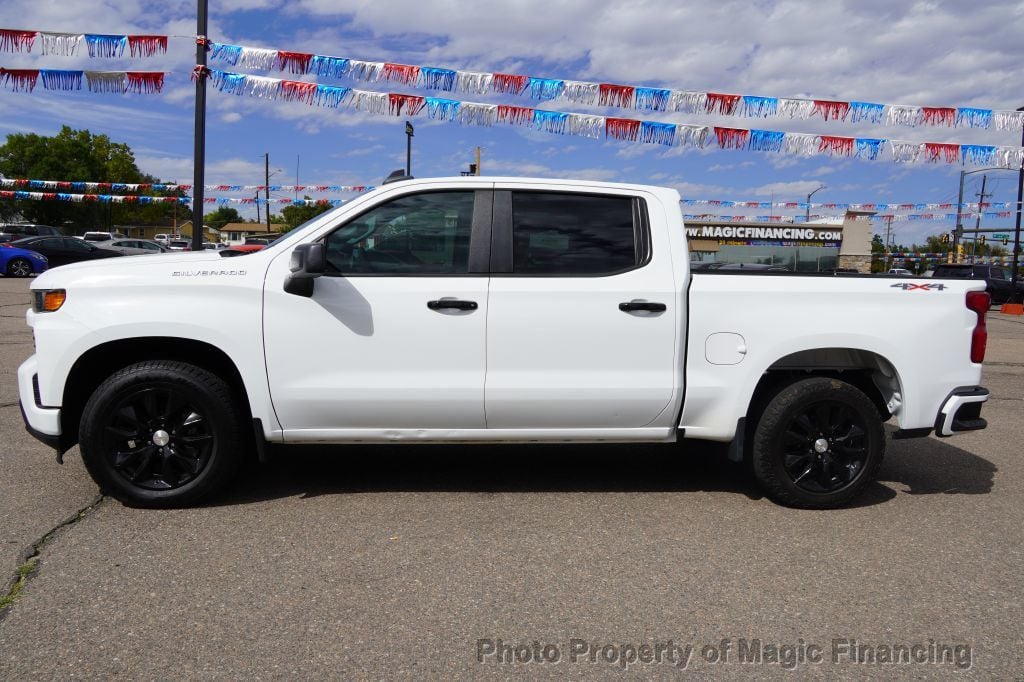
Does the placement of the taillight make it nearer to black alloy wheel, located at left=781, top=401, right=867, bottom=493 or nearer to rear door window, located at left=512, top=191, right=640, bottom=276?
black alloy wheel, located at left=781, top=401, right=867, bottom=493

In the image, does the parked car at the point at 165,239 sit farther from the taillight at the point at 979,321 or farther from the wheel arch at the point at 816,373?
the taillight at the point at 979,321

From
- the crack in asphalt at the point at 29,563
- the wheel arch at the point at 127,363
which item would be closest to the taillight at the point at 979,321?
the wheel arch at the point at 127,363

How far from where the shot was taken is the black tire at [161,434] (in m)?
4.09

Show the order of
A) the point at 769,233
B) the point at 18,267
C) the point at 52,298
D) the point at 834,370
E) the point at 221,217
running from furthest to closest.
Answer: the point at 221,217 < the point at 769,233 < the point at 18,267 < the point at 834,370 < the point at 52,298

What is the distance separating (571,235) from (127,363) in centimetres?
259

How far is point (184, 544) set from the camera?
12.3ft

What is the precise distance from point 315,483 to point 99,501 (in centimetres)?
118

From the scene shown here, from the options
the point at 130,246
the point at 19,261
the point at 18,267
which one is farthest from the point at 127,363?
the point at 130,246

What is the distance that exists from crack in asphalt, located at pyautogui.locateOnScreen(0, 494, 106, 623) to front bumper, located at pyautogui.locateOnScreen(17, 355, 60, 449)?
1.34 feet

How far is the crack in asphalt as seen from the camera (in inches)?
124

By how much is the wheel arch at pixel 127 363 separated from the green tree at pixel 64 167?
61.4 metres

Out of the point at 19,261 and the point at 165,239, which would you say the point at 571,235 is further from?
the point at 165,239

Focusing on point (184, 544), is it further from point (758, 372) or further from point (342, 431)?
point (758, 372)

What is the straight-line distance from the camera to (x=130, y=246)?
1353 inches
